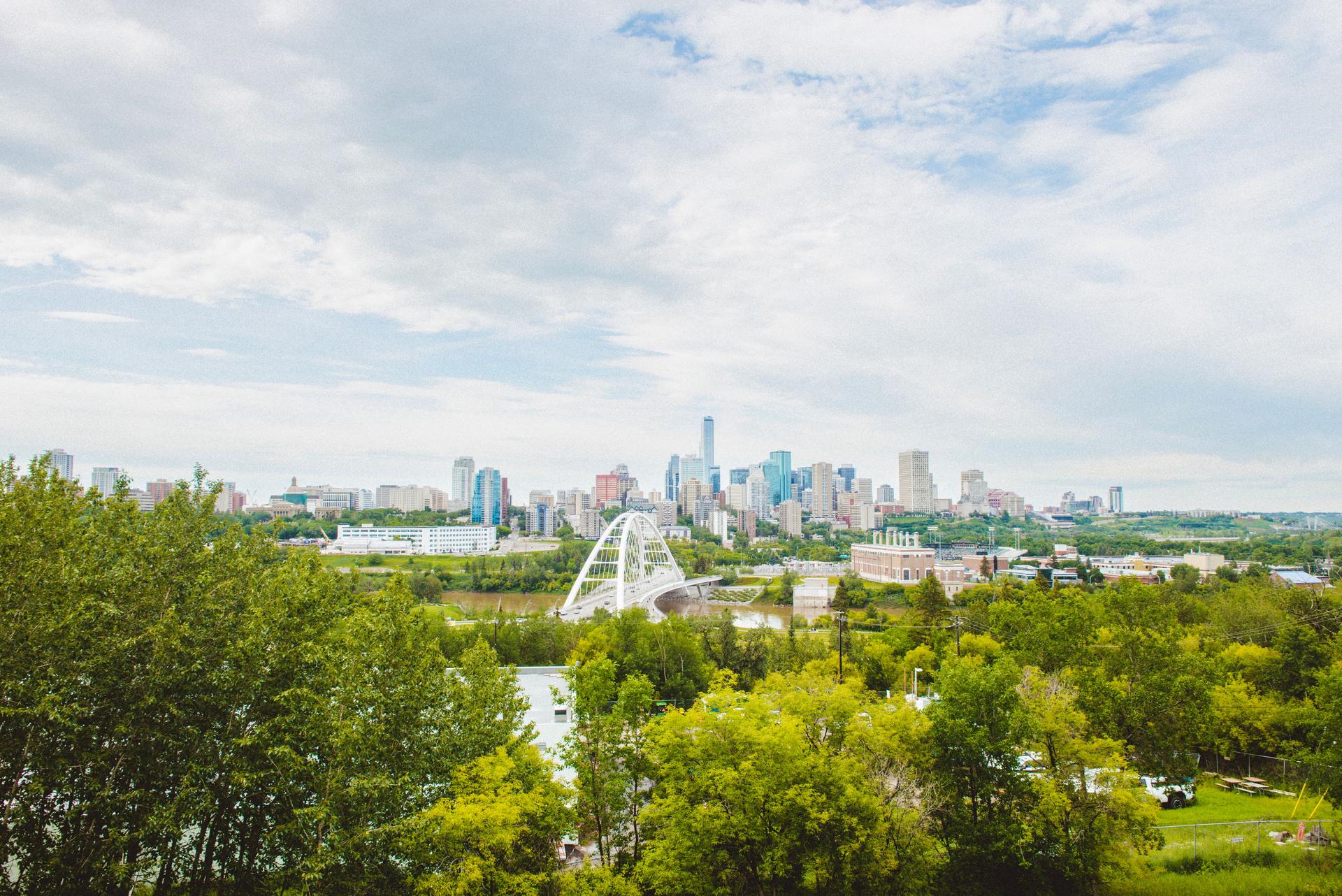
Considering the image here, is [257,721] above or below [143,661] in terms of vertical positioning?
below

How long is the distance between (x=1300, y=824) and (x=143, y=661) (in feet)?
80.3

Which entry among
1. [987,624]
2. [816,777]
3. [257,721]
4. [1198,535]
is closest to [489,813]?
[257,721]

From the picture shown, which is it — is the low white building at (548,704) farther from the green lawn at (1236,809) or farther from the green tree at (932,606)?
the green tree at (932,606)

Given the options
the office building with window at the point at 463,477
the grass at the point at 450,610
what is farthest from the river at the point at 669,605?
the office building with window at the point at 463,477

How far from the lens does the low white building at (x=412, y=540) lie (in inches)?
3875

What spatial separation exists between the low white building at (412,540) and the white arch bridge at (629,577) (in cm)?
3085

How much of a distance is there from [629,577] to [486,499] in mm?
102415

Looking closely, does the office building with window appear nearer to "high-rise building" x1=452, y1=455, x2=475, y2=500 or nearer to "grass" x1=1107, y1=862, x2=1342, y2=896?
"high-rise building" x1=452, y1=455, x2=475, y2=500

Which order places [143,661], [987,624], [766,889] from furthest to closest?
1. [987,624]
2. [766,889]
3. [143,661]

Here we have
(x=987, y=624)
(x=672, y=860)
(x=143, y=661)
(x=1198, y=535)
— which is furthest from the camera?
(x=1198, y=535)

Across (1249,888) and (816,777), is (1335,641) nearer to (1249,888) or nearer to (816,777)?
(1249,888)

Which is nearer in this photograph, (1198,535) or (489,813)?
(489,813)

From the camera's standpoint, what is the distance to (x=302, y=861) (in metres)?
11.4

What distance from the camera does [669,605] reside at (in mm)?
A: 76375
